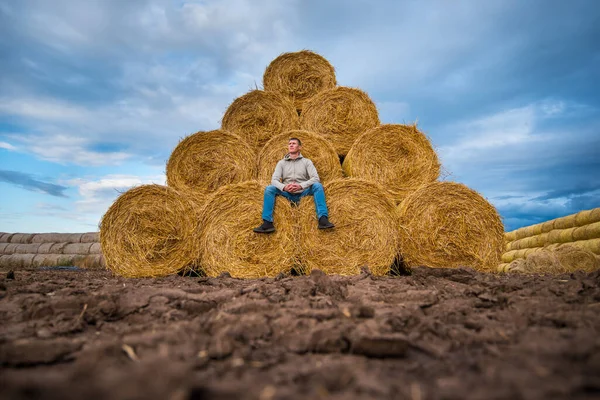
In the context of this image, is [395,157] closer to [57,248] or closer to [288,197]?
[288,197]

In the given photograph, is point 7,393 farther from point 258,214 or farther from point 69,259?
point 69,259

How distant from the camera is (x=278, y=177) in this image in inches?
221

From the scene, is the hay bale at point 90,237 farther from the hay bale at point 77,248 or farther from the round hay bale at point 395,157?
the round hay bale at point 395,157

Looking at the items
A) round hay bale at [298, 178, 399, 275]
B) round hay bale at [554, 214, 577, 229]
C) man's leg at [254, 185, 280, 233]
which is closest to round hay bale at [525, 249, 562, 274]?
round hay bale at [554, 214, 577, 229]

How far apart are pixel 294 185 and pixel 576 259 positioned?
534 cm

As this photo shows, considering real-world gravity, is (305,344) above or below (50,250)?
below

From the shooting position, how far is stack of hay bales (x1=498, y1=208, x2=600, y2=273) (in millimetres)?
6871

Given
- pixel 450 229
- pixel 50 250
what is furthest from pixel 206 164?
pixel 50 250

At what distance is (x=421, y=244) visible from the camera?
17.4 feet

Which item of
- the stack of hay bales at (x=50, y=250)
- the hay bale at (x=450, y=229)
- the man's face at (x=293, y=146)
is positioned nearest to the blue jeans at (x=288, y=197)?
the man's face at (x=293, y=146)

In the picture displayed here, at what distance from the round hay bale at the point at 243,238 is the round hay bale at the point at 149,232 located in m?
0.34

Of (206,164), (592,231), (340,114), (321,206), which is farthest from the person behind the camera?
(592,231)

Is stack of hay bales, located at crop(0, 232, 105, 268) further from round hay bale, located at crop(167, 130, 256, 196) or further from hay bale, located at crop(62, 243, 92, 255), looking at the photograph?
round hay bale, located at crop(167, 130, 256, 196)

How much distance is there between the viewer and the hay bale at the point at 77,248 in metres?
11.5
